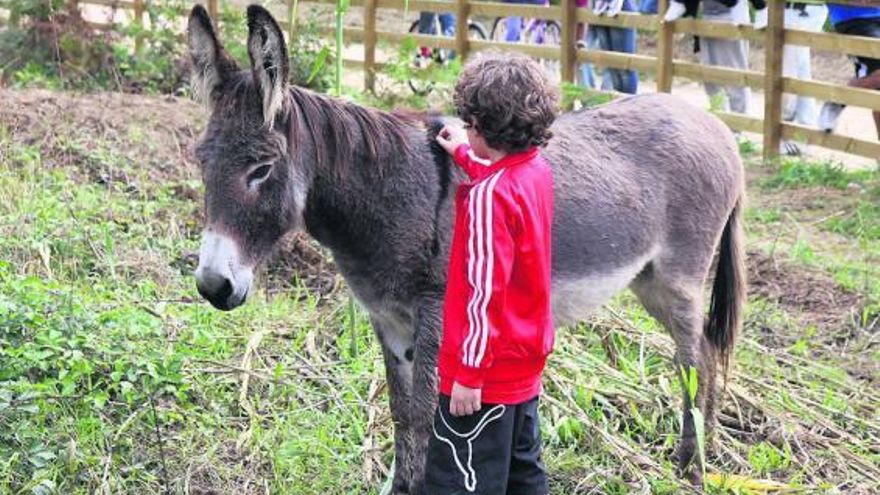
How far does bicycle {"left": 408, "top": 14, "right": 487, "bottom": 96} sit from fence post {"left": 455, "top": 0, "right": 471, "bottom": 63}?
21 centimetres

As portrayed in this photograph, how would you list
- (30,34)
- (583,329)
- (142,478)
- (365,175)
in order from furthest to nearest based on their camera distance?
(30,34) → (583,329) → (142,478) → (365,175)

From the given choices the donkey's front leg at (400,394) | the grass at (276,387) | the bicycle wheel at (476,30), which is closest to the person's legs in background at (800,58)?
the grass at (276,387)

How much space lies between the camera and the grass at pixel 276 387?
454 cm

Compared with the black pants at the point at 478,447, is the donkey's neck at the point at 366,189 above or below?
above

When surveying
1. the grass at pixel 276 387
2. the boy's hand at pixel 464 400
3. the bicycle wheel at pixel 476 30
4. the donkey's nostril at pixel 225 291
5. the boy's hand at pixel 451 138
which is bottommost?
the grass at pixel 276 387

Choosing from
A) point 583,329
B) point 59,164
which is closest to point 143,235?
point 59,164

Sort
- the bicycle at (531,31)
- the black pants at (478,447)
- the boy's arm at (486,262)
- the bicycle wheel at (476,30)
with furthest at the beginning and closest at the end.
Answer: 1. the bicycle wheel at (476,30)
2. the bicycle at (531,31)
3. the black pants at (478,447)
4. the boy's arm at (486,262)

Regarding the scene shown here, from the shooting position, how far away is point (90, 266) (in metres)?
6.12

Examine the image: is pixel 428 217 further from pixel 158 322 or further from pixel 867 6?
pixel 867 6

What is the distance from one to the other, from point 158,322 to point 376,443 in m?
1.09

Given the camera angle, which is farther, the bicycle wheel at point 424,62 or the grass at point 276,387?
the bicycle wheel at point 424,62

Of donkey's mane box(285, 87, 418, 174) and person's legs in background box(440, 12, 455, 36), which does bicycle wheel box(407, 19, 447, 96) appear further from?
donkey's mane box(285, 87, 418, 174)

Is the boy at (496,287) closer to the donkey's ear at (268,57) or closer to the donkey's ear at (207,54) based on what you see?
the donkey's ear at (268,57)

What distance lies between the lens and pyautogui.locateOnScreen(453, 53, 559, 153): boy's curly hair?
3350 mm
